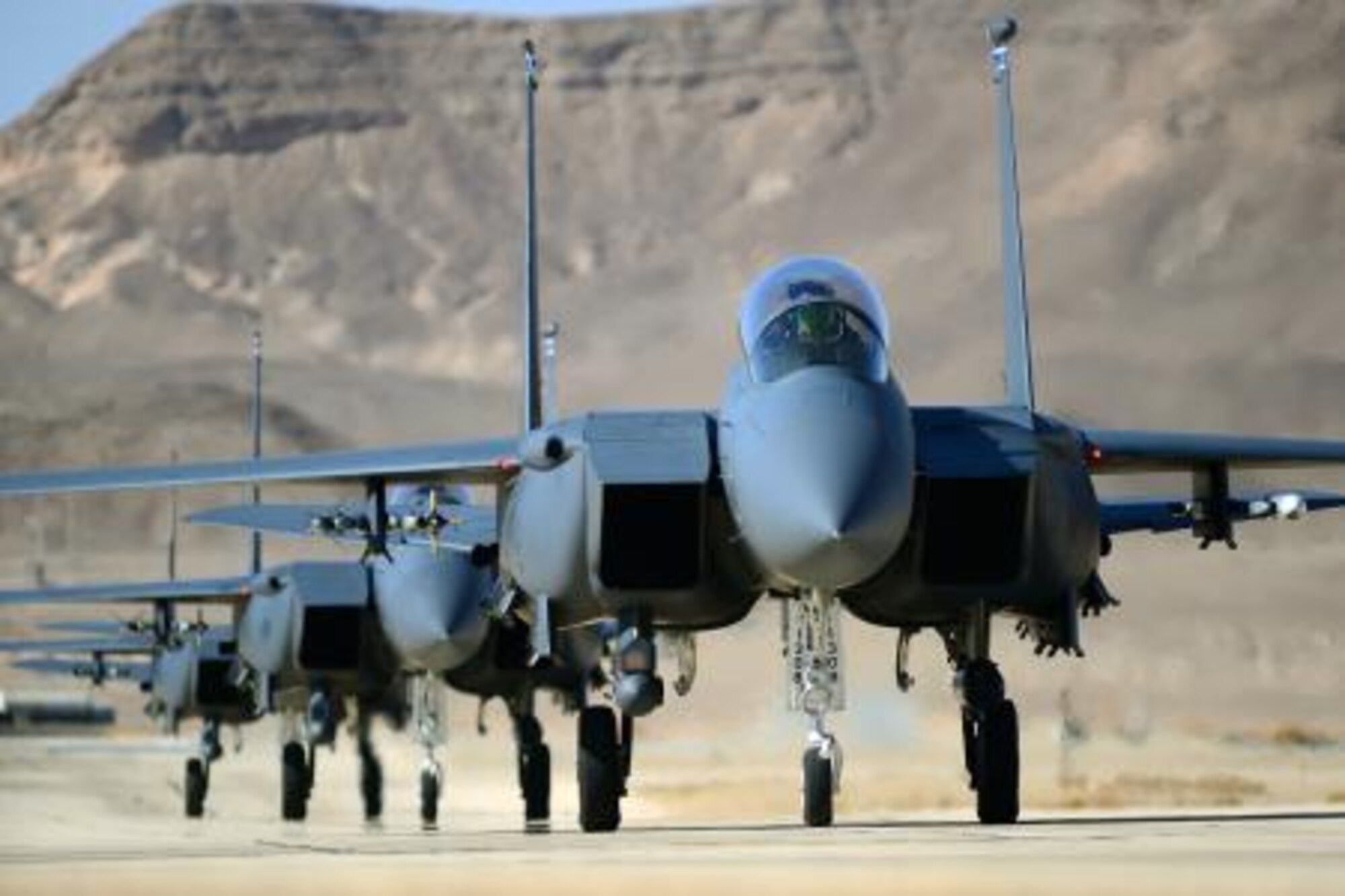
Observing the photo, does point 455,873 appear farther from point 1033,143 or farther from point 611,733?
point 1033,143

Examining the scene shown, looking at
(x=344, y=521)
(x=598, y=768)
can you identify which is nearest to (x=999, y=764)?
(x=598, y=768)

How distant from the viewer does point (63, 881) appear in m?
13.6

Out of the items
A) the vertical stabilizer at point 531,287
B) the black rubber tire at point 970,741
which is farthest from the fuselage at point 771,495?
the vertical stabilizer at point 531,287

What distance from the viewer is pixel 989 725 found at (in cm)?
1956

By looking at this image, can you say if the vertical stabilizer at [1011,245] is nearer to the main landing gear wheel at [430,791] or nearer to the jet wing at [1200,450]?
the jet wing at [1200,450]

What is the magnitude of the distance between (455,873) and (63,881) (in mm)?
1677

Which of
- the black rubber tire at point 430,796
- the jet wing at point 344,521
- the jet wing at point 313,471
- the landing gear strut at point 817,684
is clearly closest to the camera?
the landing gear strut at point 817,684

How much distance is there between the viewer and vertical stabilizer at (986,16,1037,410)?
866 inches

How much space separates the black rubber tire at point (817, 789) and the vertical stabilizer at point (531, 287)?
5.24 m

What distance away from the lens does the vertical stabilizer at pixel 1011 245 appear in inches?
866

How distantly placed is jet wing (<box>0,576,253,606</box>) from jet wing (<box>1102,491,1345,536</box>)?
1287cm

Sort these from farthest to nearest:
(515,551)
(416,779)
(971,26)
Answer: (971,26), (416,779), (515,551)

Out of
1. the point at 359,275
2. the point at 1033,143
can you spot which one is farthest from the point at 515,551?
the point at 359,275

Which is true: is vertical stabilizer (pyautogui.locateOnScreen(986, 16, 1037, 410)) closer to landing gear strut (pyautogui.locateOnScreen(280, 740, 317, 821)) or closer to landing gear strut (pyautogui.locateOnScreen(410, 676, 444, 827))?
landing gear strut (pyautogui.locateOnScreen(410, 676, 444, 827))
